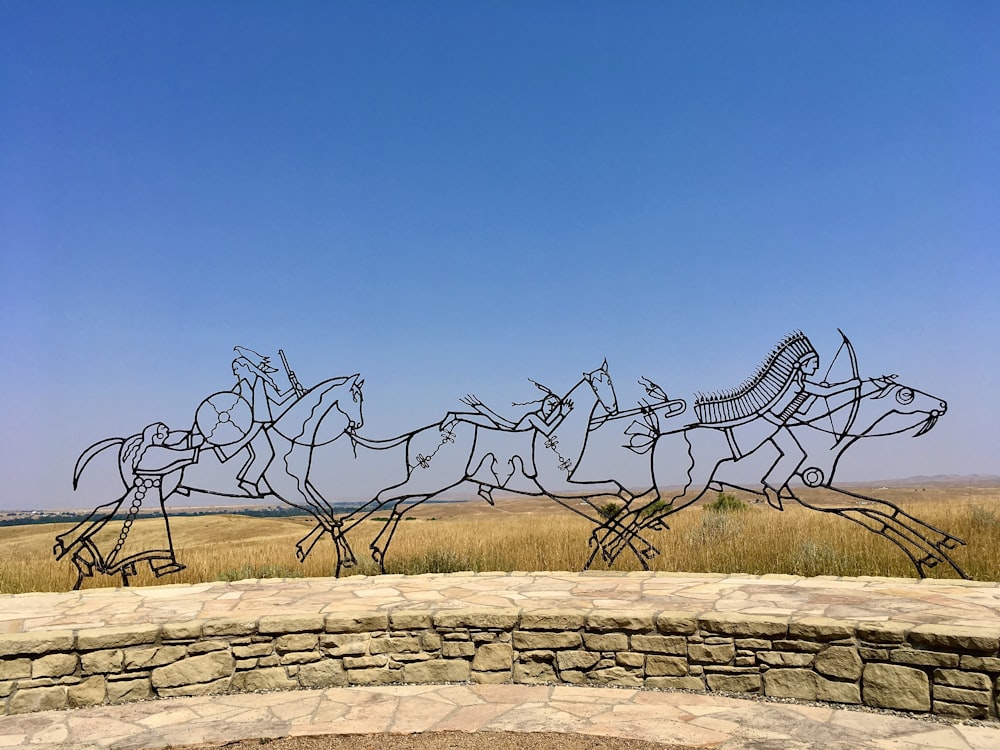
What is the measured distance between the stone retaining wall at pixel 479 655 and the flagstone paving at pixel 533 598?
331 mm

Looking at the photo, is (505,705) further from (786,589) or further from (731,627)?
(786,589)

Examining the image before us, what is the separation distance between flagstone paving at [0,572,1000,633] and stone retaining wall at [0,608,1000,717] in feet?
1.08

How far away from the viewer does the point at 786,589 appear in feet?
25.9

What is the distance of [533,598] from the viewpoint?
7.50 meters

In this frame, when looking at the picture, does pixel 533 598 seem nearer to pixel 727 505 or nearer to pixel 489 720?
pixel 489 720

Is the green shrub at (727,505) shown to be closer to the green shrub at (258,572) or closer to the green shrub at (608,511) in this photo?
the green shrub at (608,511)

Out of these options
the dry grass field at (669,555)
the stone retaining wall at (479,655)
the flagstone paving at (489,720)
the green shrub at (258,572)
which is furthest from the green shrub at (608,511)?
the green shrub at (258,572)

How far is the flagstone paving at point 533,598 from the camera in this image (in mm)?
6816

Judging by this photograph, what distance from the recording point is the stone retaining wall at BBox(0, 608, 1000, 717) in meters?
5.91

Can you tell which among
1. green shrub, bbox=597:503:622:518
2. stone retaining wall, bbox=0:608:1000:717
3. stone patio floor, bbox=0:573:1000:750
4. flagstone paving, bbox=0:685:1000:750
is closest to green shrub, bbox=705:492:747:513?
green shrub, bbox=597:503:622:518

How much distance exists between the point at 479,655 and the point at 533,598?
3.45 ft

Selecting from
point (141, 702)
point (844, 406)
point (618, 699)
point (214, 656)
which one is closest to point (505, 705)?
point (618, 699)

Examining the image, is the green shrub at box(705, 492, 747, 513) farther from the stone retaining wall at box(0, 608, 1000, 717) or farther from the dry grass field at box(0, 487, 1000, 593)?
the stone retaining wall at box(0, 608, 1000, 717)

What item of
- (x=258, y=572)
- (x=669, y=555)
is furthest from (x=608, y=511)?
(x=258, y=572)
